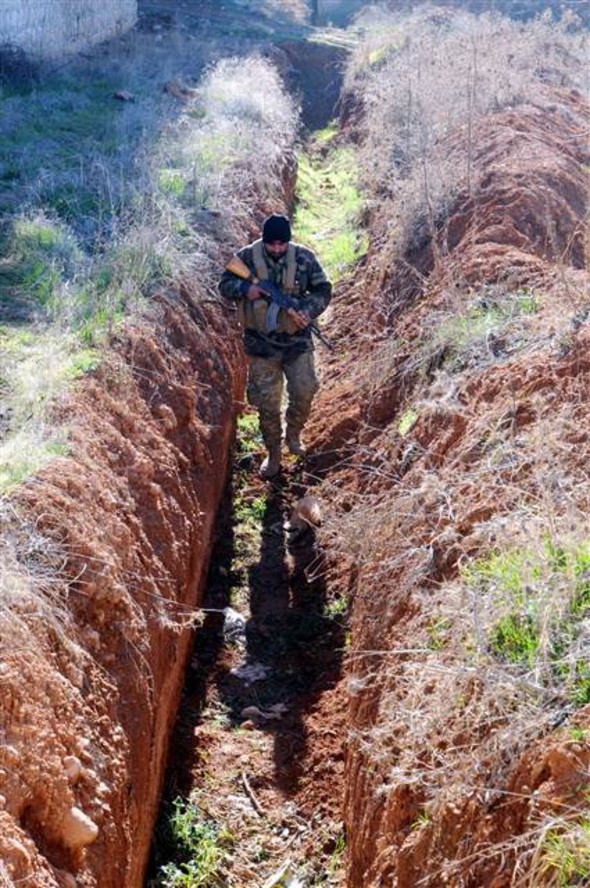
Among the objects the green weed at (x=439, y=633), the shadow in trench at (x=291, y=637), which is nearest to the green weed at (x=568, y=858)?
the green weed at (x=439, y=633)

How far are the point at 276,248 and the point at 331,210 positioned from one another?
24.4 ft

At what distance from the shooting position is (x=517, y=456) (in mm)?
4820

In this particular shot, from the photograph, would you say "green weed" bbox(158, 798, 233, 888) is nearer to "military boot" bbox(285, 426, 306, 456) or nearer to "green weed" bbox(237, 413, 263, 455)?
"military boot" bbox(285, 426, 306, 456)

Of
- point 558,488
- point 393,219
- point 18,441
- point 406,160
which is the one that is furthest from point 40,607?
point 406,160

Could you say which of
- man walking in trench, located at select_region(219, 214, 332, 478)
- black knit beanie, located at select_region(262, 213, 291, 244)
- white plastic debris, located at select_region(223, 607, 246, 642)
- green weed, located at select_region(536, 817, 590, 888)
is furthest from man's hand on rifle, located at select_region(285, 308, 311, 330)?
green weed, located at select_region(536, 817, 590, 888)

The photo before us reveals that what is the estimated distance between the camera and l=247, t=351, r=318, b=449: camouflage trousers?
779 cm

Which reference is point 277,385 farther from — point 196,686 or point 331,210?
point 331,210

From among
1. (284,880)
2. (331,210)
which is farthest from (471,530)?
(331,210)

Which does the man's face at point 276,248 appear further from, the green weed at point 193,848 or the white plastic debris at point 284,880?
the white plastic debris at point 284,880

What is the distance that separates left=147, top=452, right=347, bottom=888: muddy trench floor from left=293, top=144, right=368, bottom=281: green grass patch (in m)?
4.97

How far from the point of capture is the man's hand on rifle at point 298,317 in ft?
24.2

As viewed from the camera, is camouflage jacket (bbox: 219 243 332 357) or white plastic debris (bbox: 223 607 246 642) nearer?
white plastic debris (bbox: 223 607 246 642)

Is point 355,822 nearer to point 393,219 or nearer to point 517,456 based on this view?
point 517,456

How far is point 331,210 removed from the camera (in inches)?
565
